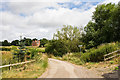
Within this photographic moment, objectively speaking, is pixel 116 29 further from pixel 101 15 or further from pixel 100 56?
pixel 100 56

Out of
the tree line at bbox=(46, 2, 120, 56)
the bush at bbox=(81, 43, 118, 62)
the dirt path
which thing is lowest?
the dirt path

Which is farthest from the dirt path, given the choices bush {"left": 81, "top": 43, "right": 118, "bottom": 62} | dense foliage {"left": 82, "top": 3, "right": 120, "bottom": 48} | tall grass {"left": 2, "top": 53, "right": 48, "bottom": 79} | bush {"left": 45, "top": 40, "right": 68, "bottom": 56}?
bush {"left": 45, "top": 40, "right": 68, "bottom": 56}

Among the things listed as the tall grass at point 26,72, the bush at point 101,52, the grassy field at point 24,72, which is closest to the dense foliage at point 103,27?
the bush at point 101,52

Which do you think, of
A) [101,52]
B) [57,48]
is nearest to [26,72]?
[101,52]

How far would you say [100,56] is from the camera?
15.6 m

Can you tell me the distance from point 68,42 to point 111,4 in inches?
639

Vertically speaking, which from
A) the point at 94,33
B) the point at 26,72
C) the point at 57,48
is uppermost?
the point at 94,33

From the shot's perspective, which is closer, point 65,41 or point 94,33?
point 94,33

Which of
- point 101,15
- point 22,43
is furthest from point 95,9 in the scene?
point 22,43

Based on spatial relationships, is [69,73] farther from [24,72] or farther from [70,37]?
[70,37]

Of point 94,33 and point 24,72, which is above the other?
point 94,33

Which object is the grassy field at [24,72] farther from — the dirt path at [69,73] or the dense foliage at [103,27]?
the dense foliage at [103,27]

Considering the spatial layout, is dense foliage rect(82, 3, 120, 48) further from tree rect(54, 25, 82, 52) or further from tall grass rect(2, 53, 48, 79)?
tall grass rect(2, 53, 48, 79)

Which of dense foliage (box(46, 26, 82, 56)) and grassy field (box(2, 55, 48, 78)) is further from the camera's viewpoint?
dense foliage (box(46, 26, 82, 56))
